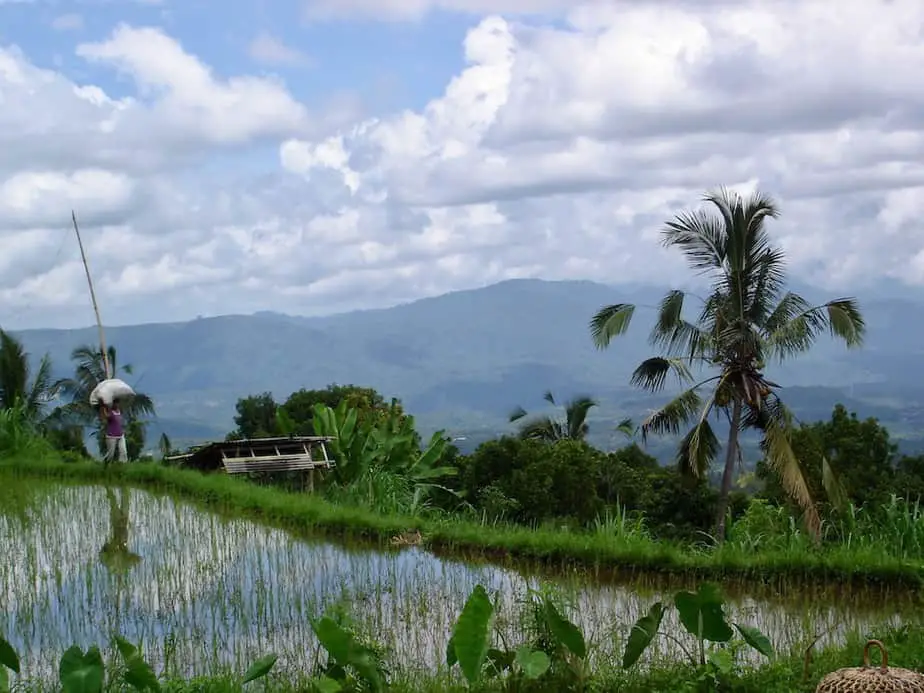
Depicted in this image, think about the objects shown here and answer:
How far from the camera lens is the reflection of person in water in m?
9.86

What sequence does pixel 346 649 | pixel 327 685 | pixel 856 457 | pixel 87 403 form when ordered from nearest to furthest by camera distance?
pixel 327 685, pixel 346 649, pixel 856 457, pixel 87 403

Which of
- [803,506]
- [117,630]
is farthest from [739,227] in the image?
[117,630]

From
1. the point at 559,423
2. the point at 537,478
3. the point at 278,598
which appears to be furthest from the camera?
the point at 559,423

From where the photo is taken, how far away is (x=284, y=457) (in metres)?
14.5

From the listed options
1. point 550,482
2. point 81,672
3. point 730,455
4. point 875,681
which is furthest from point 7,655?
point 550,482

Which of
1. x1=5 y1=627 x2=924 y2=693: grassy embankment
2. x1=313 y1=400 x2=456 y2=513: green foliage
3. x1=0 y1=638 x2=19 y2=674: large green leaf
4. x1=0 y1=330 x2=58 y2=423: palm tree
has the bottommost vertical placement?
x1=5 y1=627 x2=924 y2=693: grassy embankment

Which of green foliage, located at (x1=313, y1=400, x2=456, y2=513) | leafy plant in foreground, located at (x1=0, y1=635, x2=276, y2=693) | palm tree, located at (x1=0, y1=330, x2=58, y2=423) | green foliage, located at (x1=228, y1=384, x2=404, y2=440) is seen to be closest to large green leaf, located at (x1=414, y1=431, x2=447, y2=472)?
green foliage, located at (x1=313, y1=400, x2=456, y2=513)

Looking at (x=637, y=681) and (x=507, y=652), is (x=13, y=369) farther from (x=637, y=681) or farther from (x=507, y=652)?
(x=637, y=681)

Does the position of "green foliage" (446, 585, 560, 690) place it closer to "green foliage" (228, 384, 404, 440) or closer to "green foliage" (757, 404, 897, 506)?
"green foliage" (228, 384, 404, 440)

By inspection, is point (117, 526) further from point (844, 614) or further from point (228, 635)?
point (844, 614)

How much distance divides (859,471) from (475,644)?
57.3 ft

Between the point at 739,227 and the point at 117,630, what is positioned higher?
the point at 739,227

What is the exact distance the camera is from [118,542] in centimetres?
1077

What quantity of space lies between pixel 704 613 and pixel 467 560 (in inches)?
163
